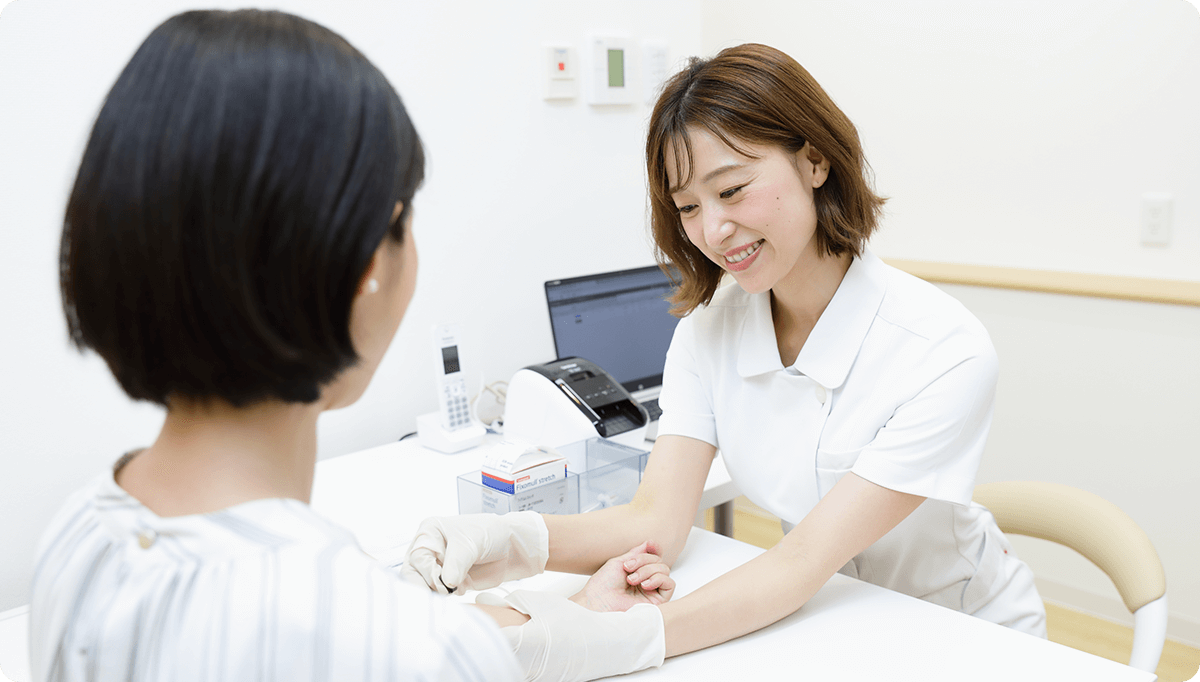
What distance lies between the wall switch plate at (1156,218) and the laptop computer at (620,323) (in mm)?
1227

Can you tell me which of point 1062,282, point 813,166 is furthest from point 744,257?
point 1062,282

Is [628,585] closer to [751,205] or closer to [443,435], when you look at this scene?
[751,205]

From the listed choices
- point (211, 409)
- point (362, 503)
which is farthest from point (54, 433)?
point (211, 409)

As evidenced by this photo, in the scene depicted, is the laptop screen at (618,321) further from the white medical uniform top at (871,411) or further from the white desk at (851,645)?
the white desk at (851,645)

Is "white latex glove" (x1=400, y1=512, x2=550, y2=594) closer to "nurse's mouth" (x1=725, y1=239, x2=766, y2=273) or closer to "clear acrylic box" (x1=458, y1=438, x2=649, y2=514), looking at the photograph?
"clear acrylic box" (x1=458, y1=438, x2=649, y2=514)

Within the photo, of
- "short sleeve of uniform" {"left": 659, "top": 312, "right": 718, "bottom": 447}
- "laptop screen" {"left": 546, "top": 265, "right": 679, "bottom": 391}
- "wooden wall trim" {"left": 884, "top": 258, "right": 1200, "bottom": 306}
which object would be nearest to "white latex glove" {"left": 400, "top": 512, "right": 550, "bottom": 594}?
"short sleeve of uniform" {"left": 659, "top": 312, "right": 718, "bottom": 447}

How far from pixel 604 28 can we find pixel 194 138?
2041 mm

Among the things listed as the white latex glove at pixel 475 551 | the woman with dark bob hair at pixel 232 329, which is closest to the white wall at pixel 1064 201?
the white latex glove at pixel 475 551

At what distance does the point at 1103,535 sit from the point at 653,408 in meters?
1.00

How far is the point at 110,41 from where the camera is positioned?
5.14 ft

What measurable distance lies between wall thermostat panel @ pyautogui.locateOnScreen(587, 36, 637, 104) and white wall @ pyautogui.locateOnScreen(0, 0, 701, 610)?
4 centimetres

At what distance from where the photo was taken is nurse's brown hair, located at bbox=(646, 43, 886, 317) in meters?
1.23

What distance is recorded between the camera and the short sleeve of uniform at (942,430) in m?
1.16

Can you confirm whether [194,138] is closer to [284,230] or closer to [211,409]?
[284,230]
